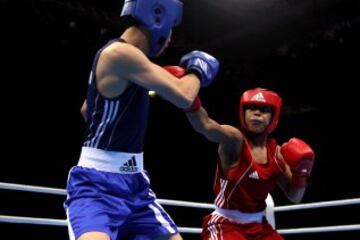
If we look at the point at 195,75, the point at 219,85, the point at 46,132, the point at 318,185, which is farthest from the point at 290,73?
the point at 195,75

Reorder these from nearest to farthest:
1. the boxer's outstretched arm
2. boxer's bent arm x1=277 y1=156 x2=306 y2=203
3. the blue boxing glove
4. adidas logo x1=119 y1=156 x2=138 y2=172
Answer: adidas logo x1=119 y1=156 x2=138 y2=172 < the blue boxing glove < the boxer's outstretched arm < boxer's bent arm x1=277 y1=156 x2=306 y2=203

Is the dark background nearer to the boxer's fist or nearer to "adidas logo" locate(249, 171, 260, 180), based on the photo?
"adidas logo" locate(249, 171, 260, 180)

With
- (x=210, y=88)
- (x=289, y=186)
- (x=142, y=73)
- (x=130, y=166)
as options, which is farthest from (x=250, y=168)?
(x=210, y=88)

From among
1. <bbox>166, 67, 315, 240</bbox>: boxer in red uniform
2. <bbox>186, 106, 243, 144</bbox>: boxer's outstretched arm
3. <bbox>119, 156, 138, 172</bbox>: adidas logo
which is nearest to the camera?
<bbox>119, 156, 138, 172</bbox>: adidas logo

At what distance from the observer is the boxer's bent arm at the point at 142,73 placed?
157cm

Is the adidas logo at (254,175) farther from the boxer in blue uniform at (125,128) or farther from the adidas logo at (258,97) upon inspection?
the boxer in blue uniform at (125,128)

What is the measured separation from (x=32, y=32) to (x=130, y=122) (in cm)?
464

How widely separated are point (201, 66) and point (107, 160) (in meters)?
0.46

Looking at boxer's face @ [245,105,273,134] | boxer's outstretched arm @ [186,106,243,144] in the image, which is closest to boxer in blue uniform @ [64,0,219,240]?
boxer's outstretched arm @ [186,106,243,144]

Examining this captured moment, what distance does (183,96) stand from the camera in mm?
1647

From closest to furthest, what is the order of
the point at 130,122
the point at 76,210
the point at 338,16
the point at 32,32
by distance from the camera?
the point at 76,210
the point at 130,122
the point at 32,32
the point at 338,16

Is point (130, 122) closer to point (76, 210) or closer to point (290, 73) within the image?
point (76, 210)

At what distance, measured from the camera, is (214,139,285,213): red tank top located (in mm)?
2559

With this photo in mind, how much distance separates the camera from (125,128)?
166cm
